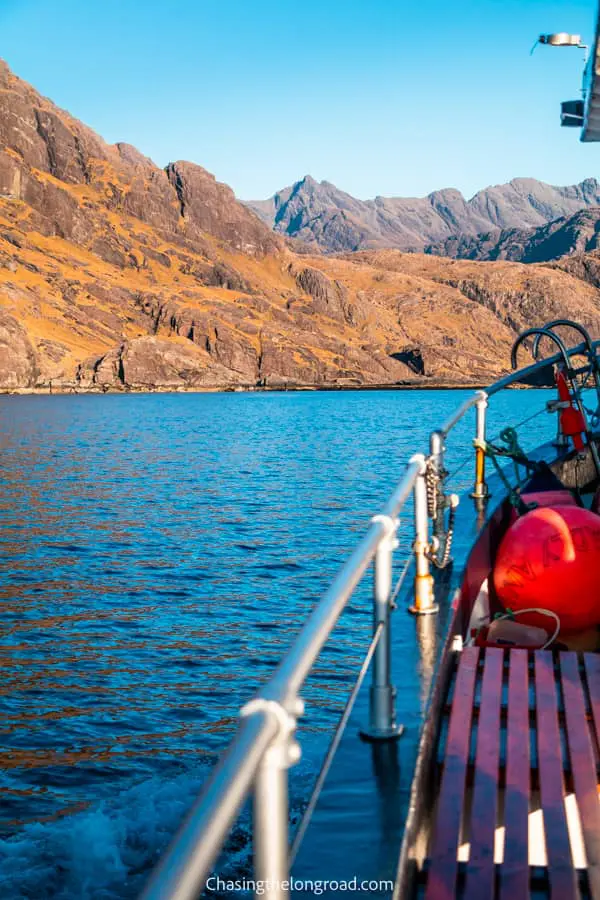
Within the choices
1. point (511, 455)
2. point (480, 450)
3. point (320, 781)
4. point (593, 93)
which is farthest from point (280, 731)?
point (593, 93)

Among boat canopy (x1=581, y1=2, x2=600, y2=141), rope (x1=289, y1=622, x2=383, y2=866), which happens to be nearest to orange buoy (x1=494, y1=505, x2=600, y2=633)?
rope (x1=289, y1=622, x2=383, y2=866)

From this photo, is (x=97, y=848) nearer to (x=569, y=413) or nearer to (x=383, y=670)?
(x=383, y=670)

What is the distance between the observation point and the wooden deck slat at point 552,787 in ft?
9.55

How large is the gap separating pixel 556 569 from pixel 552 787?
2.52 meters

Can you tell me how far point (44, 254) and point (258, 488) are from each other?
166051 millimetres

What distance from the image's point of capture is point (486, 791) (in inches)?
136

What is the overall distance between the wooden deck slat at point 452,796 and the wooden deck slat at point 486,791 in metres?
0.06

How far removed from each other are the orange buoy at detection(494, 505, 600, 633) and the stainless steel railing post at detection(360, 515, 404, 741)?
233 cm

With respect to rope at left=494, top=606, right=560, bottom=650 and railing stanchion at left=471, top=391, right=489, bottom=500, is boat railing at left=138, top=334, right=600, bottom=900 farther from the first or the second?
railing stanchion at left=471, top=391, right=489, bottom=500

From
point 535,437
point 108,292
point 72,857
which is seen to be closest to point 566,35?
point 72,857

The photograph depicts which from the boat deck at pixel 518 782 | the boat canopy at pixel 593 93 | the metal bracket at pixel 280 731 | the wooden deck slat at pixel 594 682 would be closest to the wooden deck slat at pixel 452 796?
the boat deck at pixel 518 782

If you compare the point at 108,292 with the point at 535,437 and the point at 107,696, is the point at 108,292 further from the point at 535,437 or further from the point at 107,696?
the point at 107,696

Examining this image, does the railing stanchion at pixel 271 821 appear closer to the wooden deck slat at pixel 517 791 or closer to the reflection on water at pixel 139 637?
the wooden deck slat at pixel 517 791

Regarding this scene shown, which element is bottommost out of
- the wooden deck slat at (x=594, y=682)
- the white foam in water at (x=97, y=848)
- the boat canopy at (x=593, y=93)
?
the white foam in water at (x=97, y=848)
